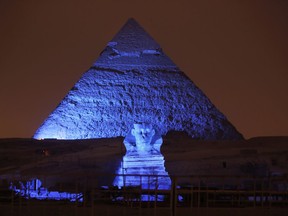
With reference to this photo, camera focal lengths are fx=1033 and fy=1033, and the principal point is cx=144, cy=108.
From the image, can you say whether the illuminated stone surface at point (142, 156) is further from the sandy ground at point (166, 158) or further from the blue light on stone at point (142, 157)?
the sandy ground at point (166, 158)

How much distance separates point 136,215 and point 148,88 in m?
47.9

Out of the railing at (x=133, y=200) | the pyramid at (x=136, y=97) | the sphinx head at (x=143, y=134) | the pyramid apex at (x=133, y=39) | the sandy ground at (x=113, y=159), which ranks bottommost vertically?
the railing at (x=133, y=200)

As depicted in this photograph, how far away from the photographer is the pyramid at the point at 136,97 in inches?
2329

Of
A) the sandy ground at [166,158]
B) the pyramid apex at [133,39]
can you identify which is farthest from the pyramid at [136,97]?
the sandy ground at [166,158]

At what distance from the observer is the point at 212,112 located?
2408 inches

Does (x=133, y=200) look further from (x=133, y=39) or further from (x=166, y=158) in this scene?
(x=133, y=39)

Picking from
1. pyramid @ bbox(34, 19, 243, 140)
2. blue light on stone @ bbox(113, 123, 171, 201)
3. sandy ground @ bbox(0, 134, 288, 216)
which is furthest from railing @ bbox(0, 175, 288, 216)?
pyramid @ bbox(34, 19, 243, 140)

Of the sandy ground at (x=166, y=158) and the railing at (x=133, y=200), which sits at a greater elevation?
the sandy ground at (x=166, y=158)

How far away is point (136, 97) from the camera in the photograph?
2458 inches

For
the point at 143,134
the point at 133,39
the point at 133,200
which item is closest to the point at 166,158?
the point at 143,134

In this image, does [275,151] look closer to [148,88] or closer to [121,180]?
[121,180]

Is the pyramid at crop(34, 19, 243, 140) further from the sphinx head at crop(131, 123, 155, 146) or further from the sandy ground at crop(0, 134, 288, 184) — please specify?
the sphinx head at crop(131, 123, 155, 146)

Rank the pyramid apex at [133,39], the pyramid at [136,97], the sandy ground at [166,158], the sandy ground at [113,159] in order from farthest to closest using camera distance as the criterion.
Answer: the pyramid apex at [133,39] < the pyramid at [136,97] < the sandy ground at [166,158] < the sandy ground at [113,159]

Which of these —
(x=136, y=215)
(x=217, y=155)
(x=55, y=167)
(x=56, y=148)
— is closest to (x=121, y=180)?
(x=136, y=215)
